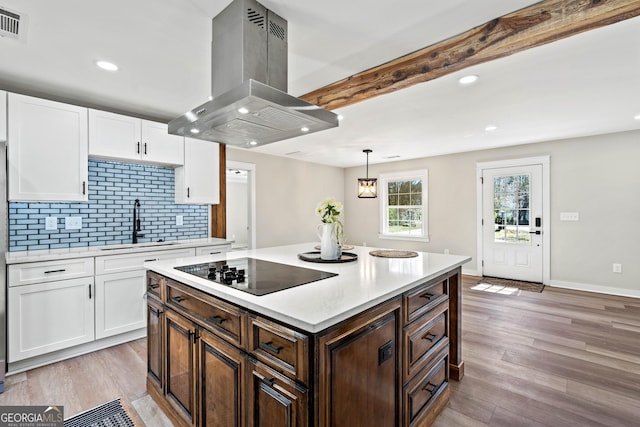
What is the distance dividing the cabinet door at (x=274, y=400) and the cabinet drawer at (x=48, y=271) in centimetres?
Result: 233

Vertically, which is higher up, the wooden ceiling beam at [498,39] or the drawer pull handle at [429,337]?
the wooden ceiling beam at [498,39]

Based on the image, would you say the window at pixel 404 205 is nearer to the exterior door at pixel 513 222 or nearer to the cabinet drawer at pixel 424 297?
the exterior door at pixel 513 222

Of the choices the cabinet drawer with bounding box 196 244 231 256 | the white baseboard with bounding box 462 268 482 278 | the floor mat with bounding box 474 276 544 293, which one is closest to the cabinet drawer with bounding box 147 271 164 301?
the cabinet drawer with bounding box 196 244 231 256

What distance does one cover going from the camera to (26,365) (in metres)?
2.50

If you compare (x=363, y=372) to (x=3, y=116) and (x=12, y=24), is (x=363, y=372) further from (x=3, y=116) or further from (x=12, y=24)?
(x=3, y=116)

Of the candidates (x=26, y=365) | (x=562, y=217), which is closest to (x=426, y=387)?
(x=26, y=365)

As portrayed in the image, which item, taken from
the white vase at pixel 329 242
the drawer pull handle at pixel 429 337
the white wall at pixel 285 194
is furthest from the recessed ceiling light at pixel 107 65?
the drawer pull handle at pixel 429 337

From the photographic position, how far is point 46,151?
2.73 meters

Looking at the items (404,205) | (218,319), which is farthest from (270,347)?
(404,205)

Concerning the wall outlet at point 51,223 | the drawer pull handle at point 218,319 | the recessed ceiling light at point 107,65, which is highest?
the recessed ceiling light at point 107,65

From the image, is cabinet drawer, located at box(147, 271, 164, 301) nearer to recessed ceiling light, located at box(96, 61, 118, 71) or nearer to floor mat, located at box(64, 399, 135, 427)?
floor mat, located at box(64, 399, 135, 427)

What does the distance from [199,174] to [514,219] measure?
→ 5.10 metres

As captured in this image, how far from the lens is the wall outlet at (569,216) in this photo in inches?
186

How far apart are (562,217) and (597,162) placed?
919mm
